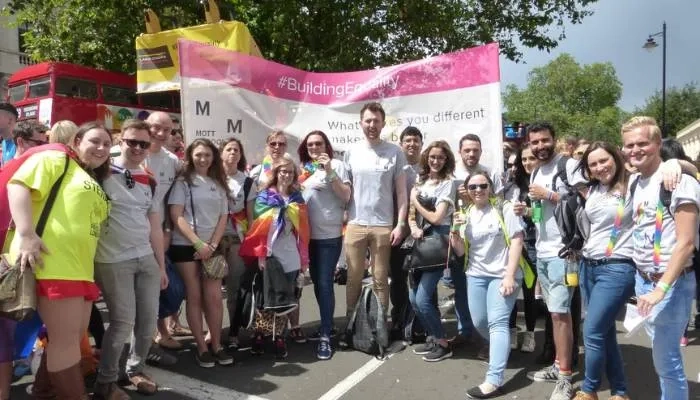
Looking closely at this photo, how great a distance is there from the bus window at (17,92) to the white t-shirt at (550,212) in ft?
46.5

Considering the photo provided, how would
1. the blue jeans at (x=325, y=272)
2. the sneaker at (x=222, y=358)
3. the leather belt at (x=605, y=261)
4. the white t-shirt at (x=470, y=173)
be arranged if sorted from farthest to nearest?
the blue jeans at (x=325, y=272) → the white t-shirt at (x=470, y=173) → the sneaker at (x=222, y=358) → the leather belt at (x=605, y=261)

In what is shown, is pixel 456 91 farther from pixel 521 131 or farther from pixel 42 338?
pixel 42 338

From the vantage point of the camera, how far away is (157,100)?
54.3 feet

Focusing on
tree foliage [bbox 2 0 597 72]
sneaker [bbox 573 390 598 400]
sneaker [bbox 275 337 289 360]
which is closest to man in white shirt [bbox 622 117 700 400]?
sneaker [bbox 573 390 598 400]

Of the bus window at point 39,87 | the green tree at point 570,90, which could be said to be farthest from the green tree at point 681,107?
the bus window at point 39,87

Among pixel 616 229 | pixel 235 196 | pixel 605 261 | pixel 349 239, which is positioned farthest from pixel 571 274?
pixel 235 196

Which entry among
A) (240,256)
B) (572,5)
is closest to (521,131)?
(240,256)

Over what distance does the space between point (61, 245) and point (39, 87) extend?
12951 millimetres

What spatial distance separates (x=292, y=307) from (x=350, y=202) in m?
0.94

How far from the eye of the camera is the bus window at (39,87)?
1348 centimetres

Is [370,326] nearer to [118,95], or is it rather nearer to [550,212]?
[550,212]

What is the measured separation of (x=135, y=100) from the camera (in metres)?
15.6

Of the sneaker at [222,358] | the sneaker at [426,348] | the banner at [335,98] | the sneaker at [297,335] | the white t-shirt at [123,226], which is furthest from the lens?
the banner at [335,98]

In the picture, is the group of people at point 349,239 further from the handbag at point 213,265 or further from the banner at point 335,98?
the banner at point 335,98
